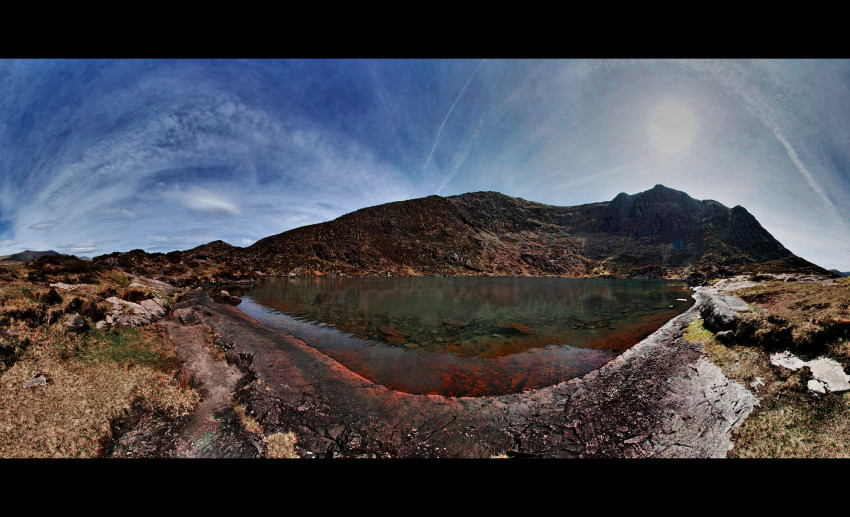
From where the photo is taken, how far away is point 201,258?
8900 cm

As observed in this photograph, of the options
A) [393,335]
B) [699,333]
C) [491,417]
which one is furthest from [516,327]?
[491,417]

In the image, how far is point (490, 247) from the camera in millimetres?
166500

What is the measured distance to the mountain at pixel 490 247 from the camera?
11388 centimetres

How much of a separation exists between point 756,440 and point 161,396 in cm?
1652

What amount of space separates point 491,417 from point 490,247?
533 ft

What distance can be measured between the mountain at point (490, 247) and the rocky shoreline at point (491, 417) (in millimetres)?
86073

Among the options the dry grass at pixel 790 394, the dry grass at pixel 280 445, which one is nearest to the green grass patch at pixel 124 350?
the dry grass at pixel 280 445

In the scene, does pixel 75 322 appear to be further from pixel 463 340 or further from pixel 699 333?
pixel 699 333

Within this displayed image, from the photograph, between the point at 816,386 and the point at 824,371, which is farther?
the point at 824,371

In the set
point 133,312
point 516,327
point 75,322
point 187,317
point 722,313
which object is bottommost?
point 516,327
